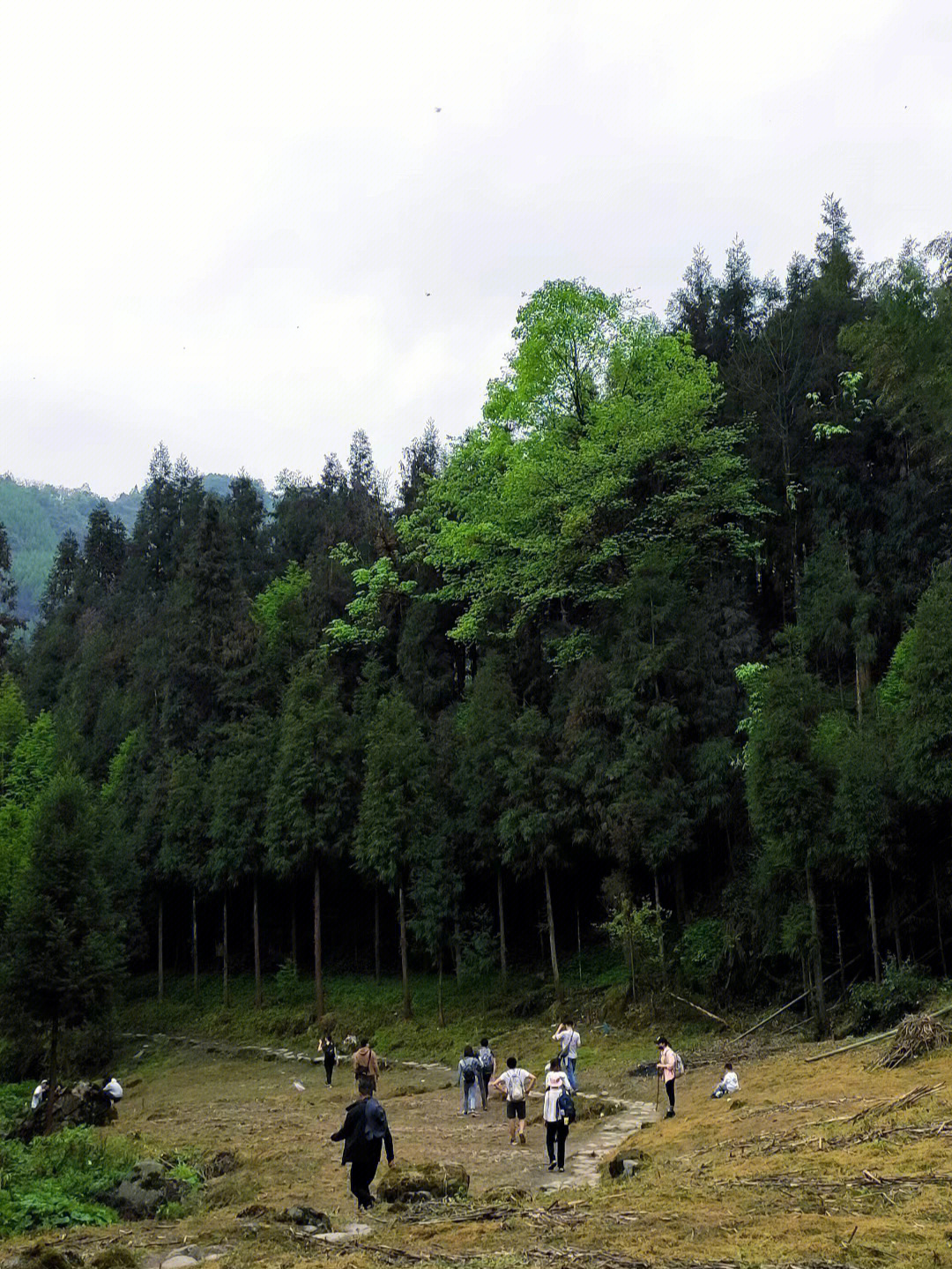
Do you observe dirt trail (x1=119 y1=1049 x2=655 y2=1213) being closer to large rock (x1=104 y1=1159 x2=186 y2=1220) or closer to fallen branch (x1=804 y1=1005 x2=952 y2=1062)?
large rock (x1=104 y1=1159 x2=186 y2=1220)

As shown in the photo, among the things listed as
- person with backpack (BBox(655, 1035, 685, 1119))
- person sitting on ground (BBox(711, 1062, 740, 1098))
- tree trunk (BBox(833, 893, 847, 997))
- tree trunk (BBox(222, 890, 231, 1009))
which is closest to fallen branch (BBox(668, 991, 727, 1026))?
tree trunk (BBox(833, 893, 847, 997))

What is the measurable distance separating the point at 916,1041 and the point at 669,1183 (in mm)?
8652

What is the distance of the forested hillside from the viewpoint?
25281mm

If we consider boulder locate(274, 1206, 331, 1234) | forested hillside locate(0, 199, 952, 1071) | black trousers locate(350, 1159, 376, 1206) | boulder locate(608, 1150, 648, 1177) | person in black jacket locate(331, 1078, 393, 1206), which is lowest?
boulder locate(608, 1150, 648, 1177)

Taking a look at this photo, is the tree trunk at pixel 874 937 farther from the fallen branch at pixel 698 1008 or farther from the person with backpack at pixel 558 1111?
the person with backpack at pixel 558 1111

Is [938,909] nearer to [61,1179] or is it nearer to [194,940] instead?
[61,1179]

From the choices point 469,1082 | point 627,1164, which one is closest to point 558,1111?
point 627,1164

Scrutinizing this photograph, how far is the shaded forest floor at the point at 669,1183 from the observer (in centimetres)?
775

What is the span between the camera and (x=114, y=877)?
42.8m

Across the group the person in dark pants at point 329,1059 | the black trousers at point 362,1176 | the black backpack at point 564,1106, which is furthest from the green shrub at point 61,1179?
the person in dark pants at point 329,1059

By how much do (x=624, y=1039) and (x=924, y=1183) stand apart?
19091 mm

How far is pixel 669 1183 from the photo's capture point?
10.6 m

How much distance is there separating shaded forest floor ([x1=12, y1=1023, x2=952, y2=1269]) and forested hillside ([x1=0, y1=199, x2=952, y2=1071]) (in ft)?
22.3

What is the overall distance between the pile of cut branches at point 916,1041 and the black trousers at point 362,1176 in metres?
10.4
